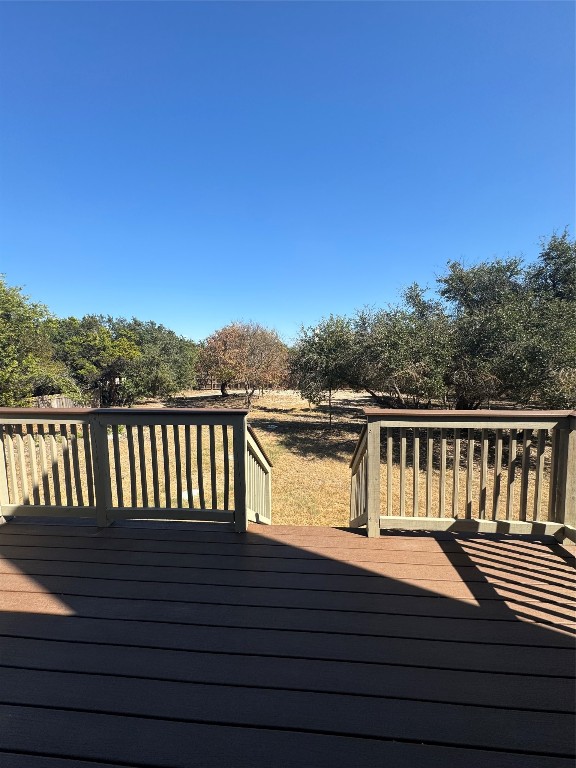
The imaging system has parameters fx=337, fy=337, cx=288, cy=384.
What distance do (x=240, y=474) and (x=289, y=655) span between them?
133 cm

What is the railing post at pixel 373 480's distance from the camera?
8.31ft

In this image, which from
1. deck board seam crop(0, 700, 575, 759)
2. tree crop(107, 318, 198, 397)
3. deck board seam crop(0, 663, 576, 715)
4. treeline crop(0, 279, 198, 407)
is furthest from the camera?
tree crop(107, 318, 198, 397)

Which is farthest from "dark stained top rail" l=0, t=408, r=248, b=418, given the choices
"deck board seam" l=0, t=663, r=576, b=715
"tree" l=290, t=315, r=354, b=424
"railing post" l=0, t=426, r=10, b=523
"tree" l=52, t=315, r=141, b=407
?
"tree" l=52, t=315, r=141, b=407

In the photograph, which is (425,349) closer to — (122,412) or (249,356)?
(122,412)

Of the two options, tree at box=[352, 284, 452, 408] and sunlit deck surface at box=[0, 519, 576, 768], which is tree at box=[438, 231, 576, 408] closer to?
tree at box=[352, 284, 452, 408]

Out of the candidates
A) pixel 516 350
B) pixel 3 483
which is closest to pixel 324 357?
pixel 516 350

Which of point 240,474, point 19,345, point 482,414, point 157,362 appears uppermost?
point 19,345

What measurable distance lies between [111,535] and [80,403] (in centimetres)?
1041

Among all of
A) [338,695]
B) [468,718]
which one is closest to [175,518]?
[338,695]

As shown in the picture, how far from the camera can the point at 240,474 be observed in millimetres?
2627

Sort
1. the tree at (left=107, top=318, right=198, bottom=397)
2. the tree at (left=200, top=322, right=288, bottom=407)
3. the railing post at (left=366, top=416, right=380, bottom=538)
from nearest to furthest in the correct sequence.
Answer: the railing post at (left=366, top=416, right=380, bottom=538) → the tree at (left=107, top=318, right=198, bottom=397) → the tree at (left=200, top=322, right=288, bottom=407)

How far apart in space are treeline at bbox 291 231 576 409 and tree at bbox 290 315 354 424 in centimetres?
4

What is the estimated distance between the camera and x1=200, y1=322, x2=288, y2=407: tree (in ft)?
58.3

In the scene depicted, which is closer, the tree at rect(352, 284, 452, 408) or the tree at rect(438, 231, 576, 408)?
the tree at rect(438, 231, 576, 408)
